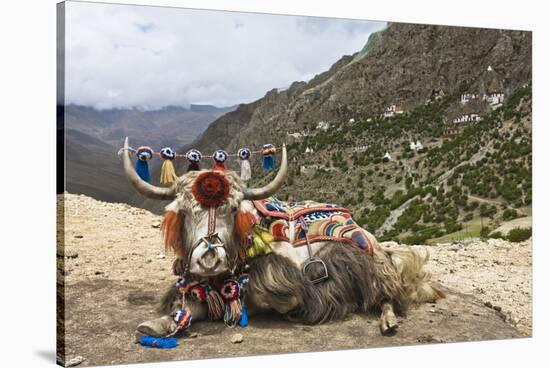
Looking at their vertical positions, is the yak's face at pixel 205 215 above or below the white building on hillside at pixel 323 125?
below

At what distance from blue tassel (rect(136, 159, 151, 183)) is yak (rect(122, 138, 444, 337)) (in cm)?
24

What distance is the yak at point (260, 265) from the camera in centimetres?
503

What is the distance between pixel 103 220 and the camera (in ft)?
19.6

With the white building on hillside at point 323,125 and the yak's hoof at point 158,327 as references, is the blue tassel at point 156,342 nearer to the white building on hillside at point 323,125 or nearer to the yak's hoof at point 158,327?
the yak's hoof at point 158,327

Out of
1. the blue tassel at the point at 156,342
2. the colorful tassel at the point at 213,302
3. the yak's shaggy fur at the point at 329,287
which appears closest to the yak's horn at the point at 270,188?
the yak's shaggy fur at the point at 329,287

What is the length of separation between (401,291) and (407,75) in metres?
2.30

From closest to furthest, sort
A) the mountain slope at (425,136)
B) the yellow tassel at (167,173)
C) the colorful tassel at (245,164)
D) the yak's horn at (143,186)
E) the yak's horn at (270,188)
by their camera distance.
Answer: the yak's horn at (143,186)
the yak's horn at (270,188)
the yellow tassel at (167,173)
the colorful tassel at (245,164)
the mountain slope at (425,136)

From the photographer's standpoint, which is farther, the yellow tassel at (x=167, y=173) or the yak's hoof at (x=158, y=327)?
the yellow tassel at (x=167, y=173)

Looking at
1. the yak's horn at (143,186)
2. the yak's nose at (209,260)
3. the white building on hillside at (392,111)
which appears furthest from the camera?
the white building on hillside at (392,111)

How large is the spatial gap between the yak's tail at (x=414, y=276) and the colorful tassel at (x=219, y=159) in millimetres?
1770

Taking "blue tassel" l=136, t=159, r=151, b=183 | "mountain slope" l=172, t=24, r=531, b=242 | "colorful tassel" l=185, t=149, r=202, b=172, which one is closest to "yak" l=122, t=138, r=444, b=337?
"blue tassel" l=136, t=159, r=151, b=183

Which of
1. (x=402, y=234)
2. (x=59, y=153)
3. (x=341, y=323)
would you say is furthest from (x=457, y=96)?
(x=59, y=153)

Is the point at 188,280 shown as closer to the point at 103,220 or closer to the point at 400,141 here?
the point at 103,220

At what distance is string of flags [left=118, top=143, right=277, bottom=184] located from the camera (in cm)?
541
